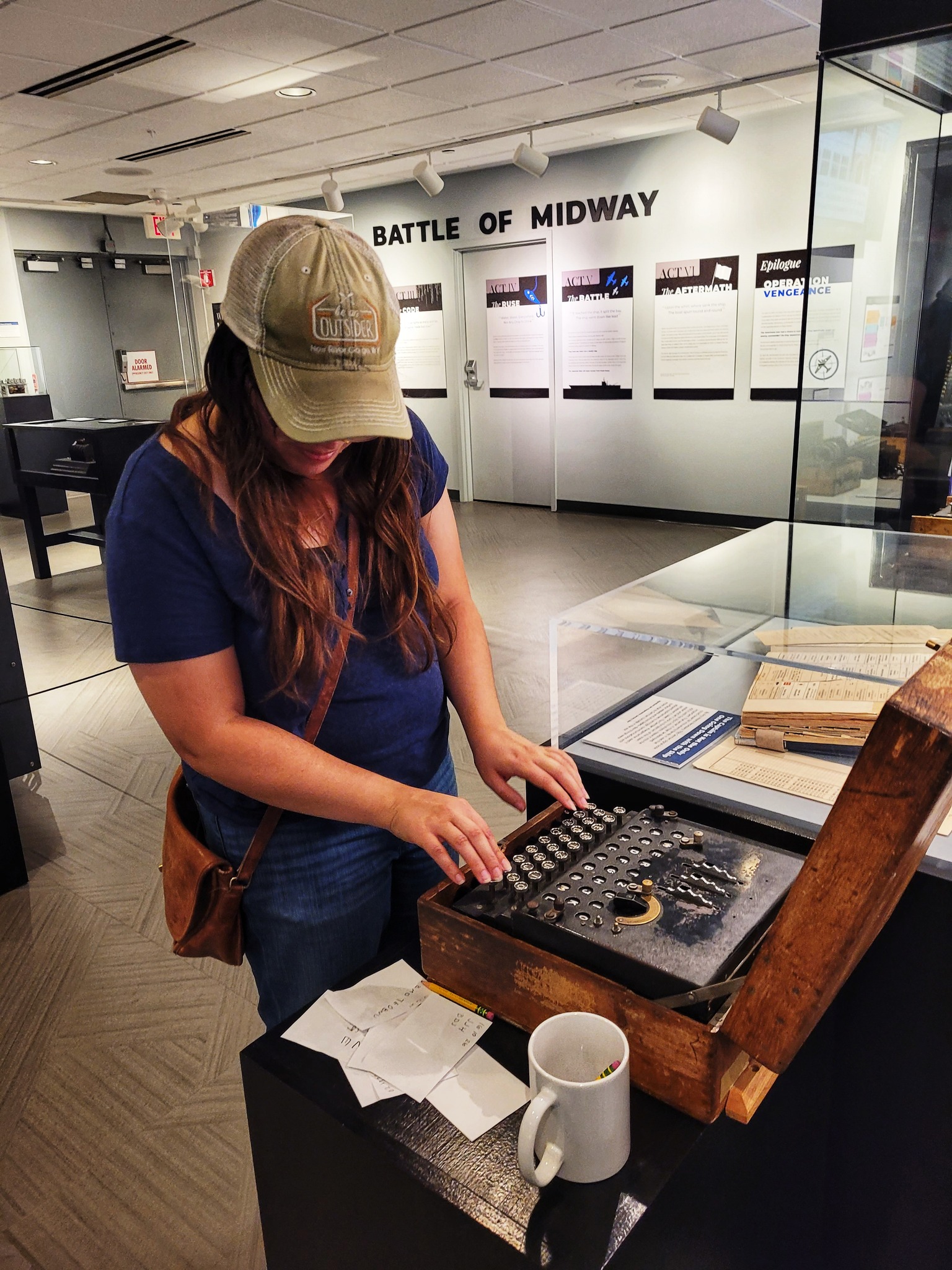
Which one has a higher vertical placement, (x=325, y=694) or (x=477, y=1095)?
(x=325, y=694)

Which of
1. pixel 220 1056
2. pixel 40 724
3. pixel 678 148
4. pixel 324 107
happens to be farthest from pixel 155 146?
pixel 220 1056

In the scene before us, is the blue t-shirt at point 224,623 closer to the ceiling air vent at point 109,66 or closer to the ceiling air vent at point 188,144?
the ceiling air vent at point 109,66

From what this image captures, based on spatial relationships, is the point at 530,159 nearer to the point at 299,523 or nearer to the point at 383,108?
the point at 383,108

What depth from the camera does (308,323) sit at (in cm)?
97

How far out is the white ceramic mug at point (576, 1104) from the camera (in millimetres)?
764

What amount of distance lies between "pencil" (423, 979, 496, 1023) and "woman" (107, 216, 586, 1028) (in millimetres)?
147

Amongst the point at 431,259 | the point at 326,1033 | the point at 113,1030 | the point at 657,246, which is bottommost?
the point at 113,1030

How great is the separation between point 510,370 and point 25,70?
191 inches

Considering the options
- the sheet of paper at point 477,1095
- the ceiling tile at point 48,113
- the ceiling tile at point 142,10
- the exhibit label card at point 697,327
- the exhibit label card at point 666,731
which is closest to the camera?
the sheet of paper at point 477,1095

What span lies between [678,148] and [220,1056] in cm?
730

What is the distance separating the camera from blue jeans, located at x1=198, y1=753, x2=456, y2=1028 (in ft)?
4.05

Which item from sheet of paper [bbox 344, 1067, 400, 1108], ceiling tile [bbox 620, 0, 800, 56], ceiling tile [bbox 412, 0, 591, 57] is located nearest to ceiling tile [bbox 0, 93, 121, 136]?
ceiling tile [bbox 412, 0, 591, 57]

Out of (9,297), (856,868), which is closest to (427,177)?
(9,297)

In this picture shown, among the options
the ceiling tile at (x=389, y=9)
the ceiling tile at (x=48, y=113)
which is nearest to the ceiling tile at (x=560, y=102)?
the ceiling tile at (x=389, y=9)
